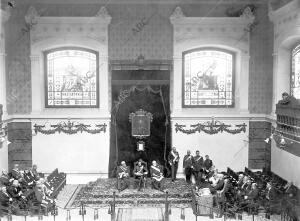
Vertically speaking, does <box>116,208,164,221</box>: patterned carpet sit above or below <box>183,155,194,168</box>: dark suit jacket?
below

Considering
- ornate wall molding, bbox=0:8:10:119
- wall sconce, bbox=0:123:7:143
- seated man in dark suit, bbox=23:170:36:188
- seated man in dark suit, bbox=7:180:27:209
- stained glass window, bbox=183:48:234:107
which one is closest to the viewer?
seated man in dark suit, bbox=7:180:27:209

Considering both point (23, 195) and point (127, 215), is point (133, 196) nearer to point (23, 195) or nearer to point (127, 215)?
point (127, 215)

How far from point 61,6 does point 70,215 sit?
30.1 ft

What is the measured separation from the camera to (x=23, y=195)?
1405 cm

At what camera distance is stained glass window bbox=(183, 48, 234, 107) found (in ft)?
62.8

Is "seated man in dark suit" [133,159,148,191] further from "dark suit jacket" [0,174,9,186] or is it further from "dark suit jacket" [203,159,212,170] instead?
"dark suit jacket" [0,174,9,186]

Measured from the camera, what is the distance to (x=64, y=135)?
739 inches

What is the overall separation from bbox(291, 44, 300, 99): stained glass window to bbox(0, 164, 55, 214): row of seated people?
9.83 meters

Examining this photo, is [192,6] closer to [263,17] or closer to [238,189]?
[263,17]

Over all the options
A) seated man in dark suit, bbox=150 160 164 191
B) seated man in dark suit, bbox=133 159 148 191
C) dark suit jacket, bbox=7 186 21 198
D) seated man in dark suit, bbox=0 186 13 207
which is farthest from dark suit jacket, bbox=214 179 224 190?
seated man in dark suit, bbox=0 186 13 207

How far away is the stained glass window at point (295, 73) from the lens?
1672 cm

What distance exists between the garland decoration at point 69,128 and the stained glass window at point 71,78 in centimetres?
95

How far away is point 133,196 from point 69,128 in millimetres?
4902

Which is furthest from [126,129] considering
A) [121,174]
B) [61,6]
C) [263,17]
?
[263,17]
